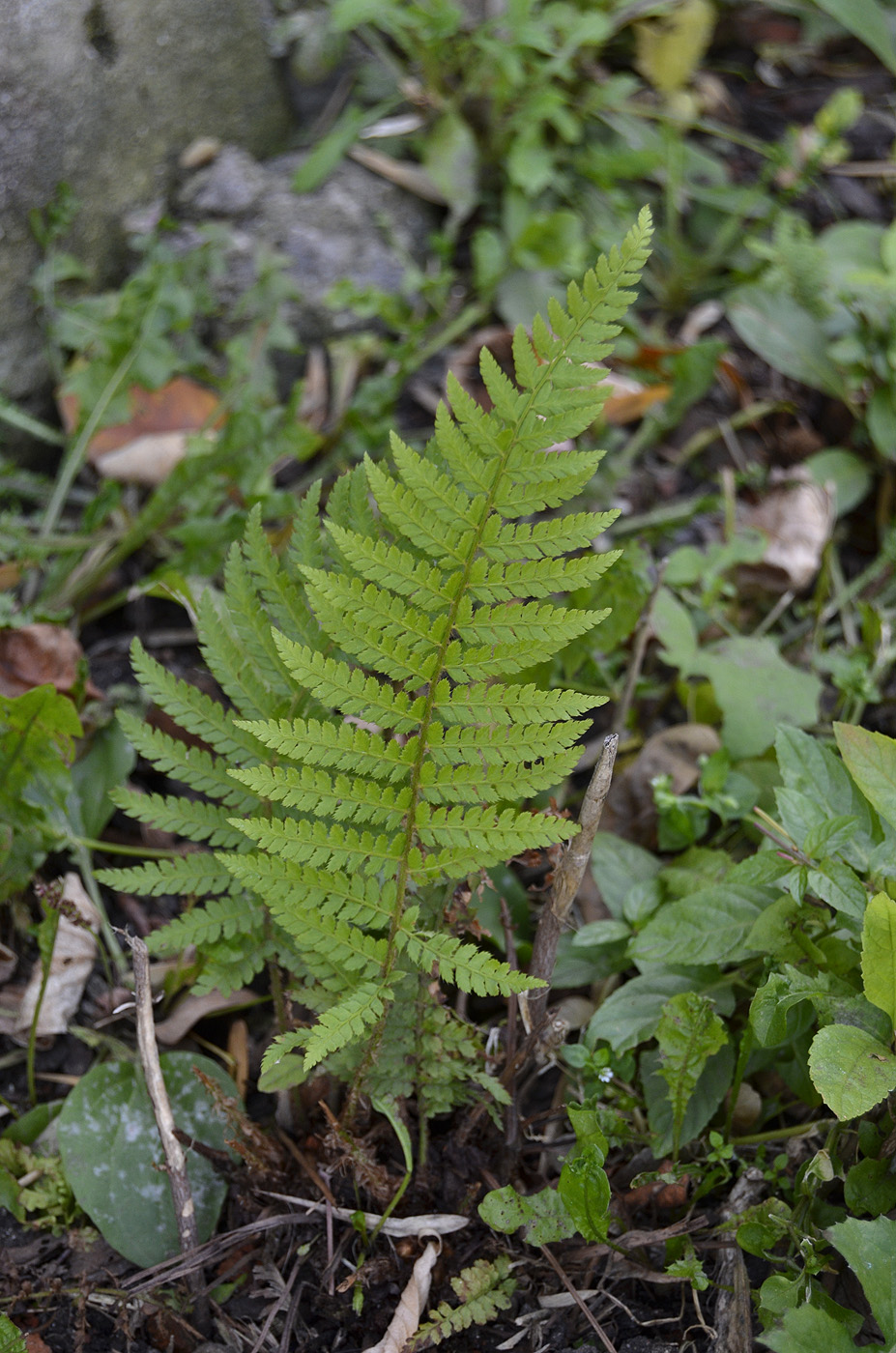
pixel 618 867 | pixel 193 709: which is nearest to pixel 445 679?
pixel 193 709

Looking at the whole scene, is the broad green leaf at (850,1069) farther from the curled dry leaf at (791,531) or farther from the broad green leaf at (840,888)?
the curled dry leaf at (791,531)

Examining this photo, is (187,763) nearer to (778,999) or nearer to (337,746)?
(337,746)

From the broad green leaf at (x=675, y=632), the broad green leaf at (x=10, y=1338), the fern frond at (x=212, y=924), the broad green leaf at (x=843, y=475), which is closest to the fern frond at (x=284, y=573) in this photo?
the fern frond at (x=212, y=924)

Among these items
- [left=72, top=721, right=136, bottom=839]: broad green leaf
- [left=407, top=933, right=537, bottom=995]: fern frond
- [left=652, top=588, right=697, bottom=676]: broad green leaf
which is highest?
[left=407, top=933, right=537, bottom=995]: fern frond

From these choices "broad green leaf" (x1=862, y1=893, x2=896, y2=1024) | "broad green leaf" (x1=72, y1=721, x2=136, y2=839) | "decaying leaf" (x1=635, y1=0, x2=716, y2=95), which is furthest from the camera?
"decaying leaf" (x1=635, y1=0, x2=716, y2=95)

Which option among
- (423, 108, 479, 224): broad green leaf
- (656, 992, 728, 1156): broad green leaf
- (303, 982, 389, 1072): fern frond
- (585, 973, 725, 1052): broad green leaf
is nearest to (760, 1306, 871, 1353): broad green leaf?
(656, 992, 728, 1156): broad green leaf

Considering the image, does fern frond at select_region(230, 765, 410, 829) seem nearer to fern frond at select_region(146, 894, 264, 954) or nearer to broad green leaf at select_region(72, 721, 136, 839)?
fern frond at select_region(146, 894, 264, 954)
